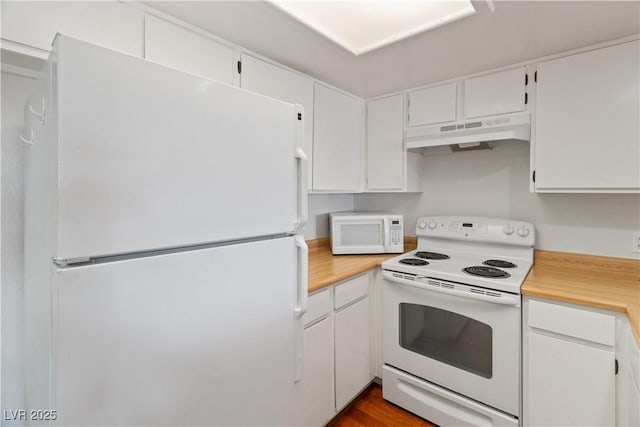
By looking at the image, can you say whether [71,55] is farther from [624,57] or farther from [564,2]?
[624,57]

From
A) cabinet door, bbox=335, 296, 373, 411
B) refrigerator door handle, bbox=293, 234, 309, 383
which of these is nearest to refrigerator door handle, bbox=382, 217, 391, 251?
cabinet door, bbox=335, 296, 373, 411

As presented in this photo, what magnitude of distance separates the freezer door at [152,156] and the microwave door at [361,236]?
51.1 inches

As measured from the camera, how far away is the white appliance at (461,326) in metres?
1.55

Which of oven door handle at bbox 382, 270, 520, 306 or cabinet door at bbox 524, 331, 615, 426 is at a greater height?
oven door handle at bbox 382, 270, 520, 306

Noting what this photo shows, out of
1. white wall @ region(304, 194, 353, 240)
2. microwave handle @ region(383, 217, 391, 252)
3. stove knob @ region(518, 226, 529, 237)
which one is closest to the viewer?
stove knob @ region(518, 226, 529, 237)

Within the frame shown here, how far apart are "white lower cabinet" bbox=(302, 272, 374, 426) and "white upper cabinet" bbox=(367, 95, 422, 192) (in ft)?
2.62

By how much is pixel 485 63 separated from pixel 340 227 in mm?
1425

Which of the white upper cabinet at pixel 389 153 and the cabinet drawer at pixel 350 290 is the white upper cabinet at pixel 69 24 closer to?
the cabinet drawer at pixel 350 290

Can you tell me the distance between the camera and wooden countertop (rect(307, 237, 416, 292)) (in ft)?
5.51

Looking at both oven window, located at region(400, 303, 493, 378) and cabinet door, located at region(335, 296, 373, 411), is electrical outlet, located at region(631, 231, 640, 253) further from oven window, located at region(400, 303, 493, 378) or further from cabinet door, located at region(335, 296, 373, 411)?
cabinet door, located at region(335, 296, 373, 411)

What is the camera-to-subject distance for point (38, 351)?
854 mm

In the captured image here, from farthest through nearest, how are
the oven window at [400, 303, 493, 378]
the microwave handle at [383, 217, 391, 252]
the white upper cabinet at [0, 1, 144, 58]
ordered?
the microwave handle at [383, 217, 391, 252]
the oven window at [400, 303, 493, 378]
the white upper cabinet at [0, 1, 144, 58]

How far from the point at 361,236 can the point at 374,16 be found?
145cm

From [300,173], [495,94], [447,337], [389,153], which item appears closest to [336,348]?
[447,337]
